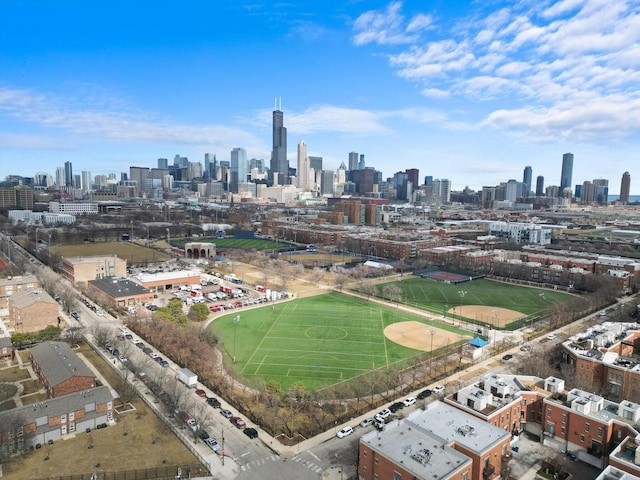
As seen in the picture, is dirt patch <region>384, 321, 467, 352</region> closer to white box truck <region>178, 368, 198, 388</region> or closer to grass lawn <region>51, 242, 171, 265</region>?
white box truck <region>178, 368, 198, 388</region>

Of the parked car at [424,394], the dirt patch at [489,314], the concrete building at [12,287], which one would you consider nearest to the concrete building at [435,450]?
the parked car at [424,394]

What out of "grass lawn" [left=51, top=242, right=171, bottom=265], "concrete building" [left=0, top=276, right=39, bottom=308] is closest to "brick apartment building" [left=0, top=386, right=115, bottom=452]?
"concrete building" [left=0, top=276, right=39, bottom=308]

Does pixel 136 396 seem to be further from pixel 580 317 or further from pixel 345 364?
pixel 580 317

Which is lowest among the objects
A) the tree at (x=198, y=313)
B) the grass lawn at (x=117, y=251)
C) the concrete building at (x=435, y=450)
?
the grass lawn at (x=117, y=251)

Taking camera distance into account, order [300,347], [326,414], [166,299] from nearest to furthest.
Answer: [326,414]
[300,347]
[166,299]

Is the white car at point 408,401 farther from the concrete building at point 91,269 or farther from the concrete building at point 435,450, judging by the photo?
the concrete building at point 91,269

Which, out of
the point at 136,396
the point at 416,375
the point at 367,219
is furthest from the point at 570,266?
the point at 367,219
